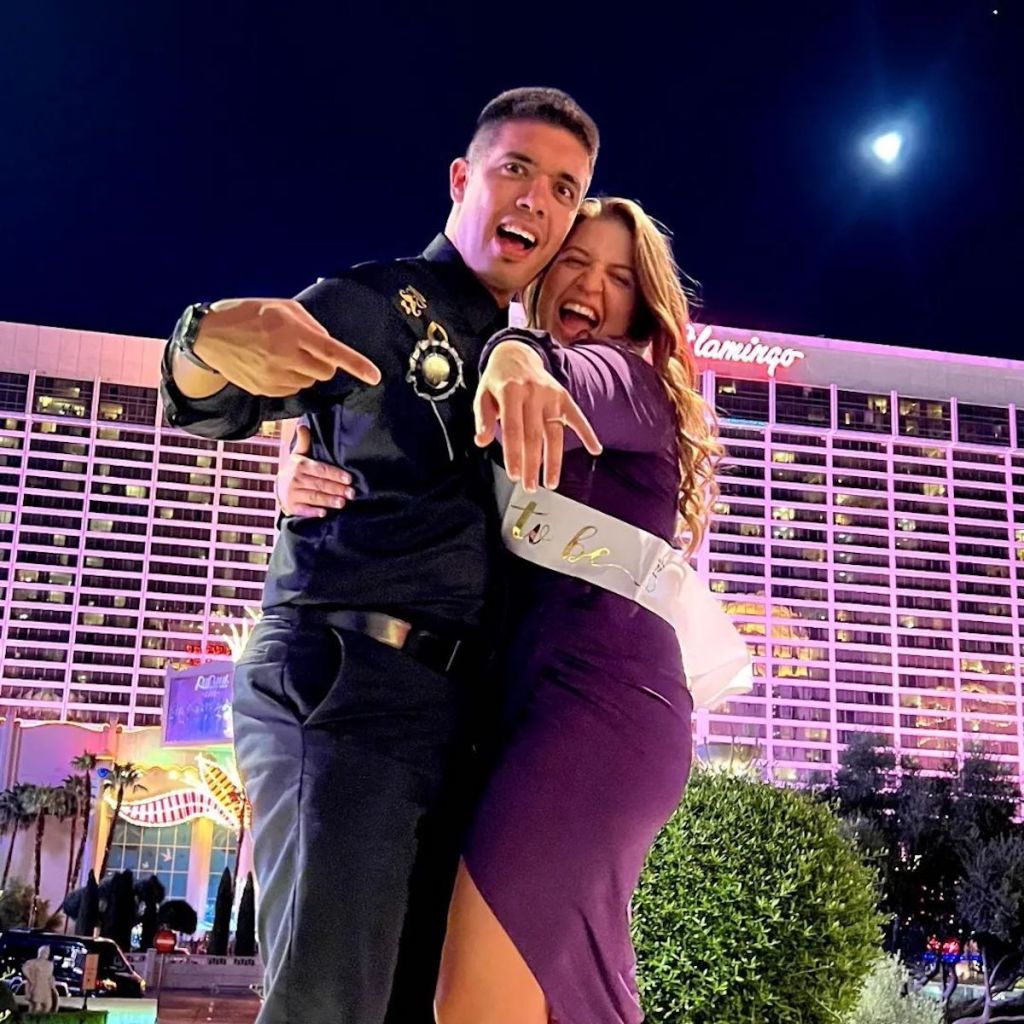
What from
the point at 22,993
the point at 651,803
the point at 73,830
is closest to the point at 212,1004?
the point at 22,993

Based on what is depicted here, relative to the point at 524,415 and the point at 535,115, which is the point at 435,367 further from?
the point at 535,115

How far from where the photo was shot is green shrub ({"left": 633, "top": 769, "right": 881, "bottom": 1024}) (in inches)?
262

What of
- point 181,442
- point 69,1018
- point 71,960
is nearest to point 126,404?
point 181,442

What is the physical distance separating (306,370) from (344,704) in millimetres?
603

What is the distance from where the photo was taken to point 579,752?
2412 millimetres

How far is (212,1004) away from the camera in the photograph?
20.3m

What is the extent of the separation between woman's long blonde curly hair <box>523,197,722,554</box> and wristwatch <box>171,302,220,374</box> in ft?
3.77

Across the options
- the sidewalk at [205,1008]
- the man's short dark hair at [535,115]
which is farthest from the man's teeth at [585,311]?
the sidewalk at [205,1008]

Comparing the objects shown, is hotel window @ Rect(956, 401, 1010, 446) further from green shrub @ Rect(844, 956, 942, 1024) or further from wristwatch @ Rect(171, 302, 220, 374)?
wristwatch @ Rect(171, 302, 220, 374)

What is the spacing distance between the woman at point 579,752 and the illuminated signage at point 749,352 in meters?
81.0

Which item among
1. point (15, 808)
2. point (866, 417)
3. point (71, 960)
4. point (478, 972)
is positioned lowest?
point (15, 808)

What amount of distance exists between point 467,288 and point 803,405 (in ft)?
279

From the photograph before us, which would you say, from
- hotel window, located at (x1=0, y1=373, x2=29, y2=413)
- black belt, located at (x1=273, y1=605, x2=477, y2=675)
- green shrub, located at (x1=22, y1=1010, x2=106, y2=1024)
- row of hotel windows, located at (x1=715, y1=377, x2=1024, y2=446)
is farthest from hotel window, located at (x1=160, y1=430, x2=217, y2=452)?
black belt, located at (x1=273, y1=605, x2=477, y2=675)

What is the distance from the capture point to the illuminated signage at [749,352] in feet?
271
